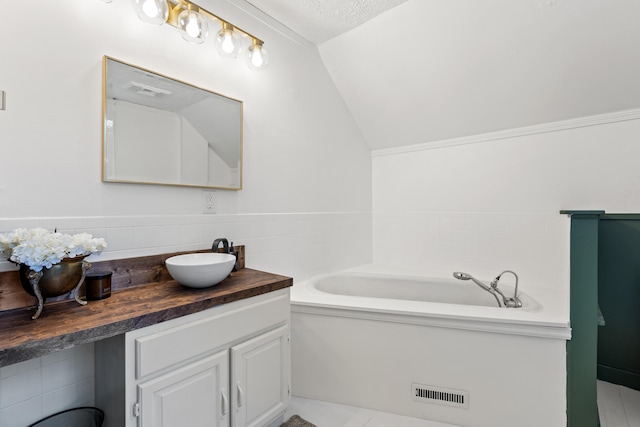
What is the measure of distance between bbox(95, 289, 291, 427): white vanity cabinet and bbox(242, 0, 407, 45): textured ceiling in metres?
1.97

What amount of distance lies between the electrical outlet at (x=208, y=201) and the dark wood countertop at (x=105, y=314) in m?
0.50

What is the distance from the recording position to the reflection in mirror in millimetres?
1440

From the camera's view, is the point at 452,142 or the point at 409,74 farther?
the point at 452,142

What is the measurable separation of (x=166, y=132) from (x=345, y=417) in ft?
6.55

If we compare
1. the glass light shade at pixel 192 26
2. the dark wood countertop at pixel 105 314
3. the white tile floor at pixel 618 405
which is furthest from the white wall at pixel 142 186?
the white tile floor at pixel 618 405

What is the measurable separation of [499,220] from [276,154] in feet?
6.93

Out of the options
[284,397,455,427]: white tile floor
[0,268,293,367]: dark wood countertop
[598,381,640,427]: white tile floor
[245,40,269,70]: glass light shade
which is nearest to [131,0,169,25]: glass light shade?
[245,40,269,70]: glass light shade

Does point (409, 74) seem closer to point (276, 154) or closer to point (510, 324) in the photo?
point (276, 154)

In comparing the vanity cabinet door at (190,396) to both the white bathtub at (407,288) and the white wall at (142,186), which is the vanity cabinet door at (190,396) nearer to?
the white wall at (142,186)

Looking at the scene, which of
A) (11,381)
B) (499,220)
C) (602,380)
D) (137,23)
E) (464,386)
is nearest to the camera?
(11,381)

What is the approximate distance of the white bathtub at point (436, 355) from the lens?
5.21 ft

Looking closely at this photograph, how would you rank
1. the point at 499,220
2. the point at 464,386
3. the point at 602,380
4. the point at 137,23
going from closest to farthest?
the point at 137,23
the point at 464,386
the point at 602,380
the point at 499,220

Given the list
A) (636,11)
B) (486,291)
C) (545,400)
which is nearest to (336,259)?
(486,291)

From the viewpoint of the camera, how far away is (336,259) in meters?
2.89
